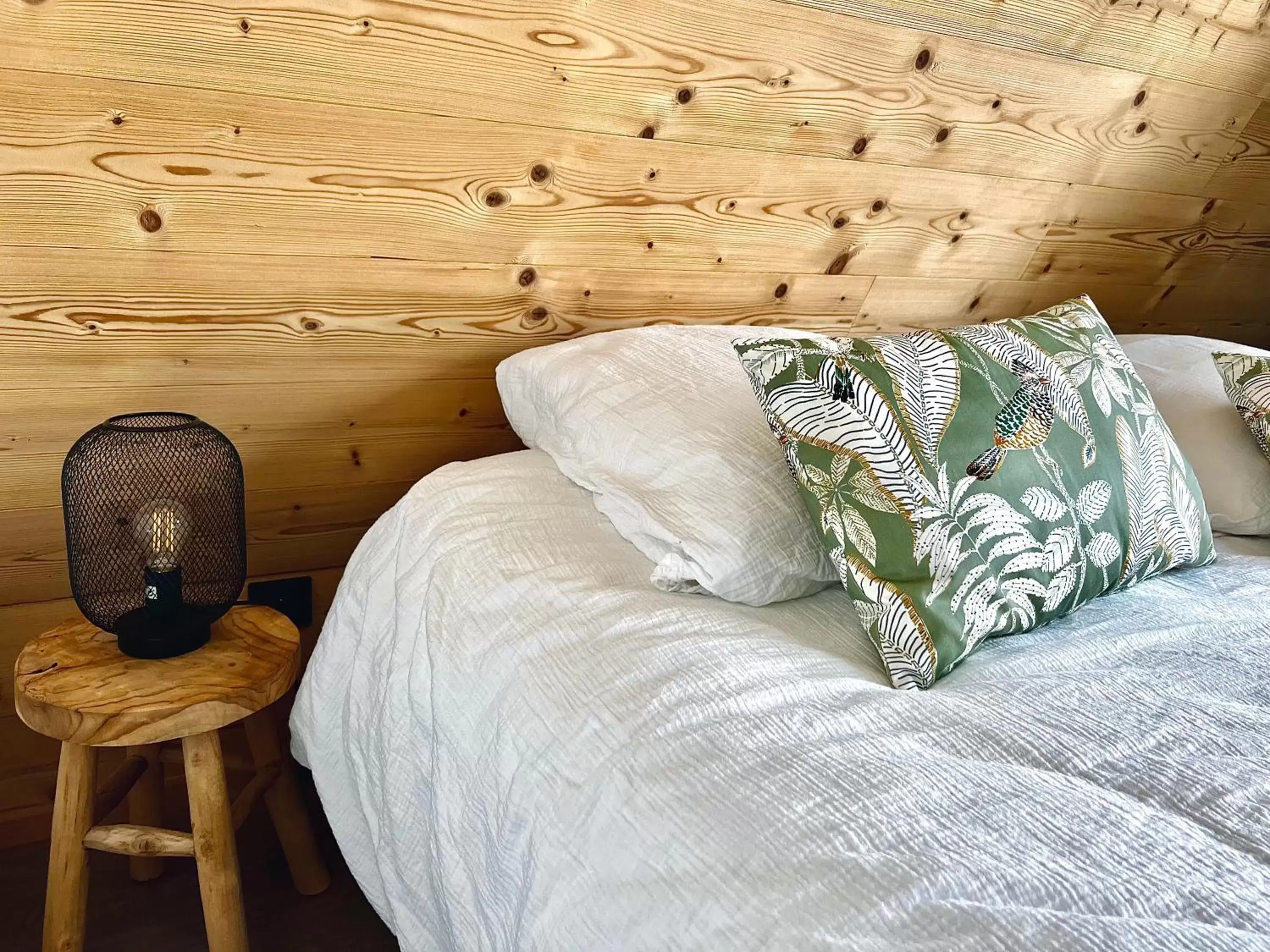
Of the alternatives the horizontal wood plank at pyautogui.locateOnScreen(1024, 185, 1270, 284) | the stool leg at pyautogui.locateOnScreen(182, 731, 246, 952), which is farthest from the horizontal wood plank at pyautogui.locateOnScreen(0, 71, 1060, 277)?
the stool leg at pyautogui.locateOnScreen(182, 731, 246, 952)

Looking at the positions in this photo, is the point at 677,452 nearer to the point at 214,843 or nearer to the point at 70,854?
the point at 214,843

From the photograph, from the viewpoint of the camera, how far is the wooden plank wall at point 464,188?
3.24ft

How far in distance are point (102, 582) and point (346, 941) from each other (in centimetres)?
61

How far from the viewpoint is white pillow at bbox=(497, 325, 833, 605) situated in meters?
1.03

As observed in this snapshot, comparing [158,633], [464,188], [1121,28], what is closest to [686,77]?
[464,188]

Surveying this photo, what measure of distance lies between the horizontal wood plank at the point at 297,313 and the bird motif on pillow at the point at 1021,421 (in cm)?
52

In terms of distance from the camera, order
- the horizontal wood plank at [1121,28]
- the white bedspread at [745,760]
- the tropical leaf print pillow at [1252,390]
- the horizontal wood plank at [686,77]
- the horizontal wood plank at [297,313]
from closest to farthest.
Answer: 1. the white bedspread at [745,760]
2. the horizontal wood plank at [686,77]
3. the horizontal wood plank at [297,313]
4. the horizontal wood plank at [1121,28]
5. the tropical leaf print pillow at [1252,390]

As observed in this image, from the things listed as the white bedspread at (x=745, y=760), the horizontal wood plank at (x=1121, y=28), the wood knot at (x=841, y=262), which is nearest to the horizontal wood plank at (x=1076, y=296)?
the wood knot at (x=841, y=262)

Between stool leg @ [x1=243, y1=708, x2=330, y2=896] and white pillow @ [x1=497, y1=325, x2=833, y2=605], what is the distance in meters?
0.56

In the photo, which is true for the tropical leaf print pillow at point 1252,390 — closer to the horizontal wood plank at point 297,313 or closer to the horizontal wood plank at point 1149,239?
the horizontal wood plank at point 1149,239

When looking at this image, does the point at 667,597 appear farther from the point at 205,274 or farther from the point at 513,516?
the point at 205,274

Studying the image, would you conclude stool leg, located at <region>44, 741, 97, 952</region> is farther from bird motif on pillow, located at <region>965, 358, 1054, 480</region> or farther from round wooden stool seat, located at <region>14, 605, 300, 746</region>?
bird motif on pillow, located at <region>965, 358, 1054, 480</region>

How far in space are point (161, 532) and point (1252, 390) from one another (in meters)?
1.55

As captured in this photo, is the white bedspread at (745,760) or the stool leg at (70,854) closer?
the white bedspread at (745,760)
